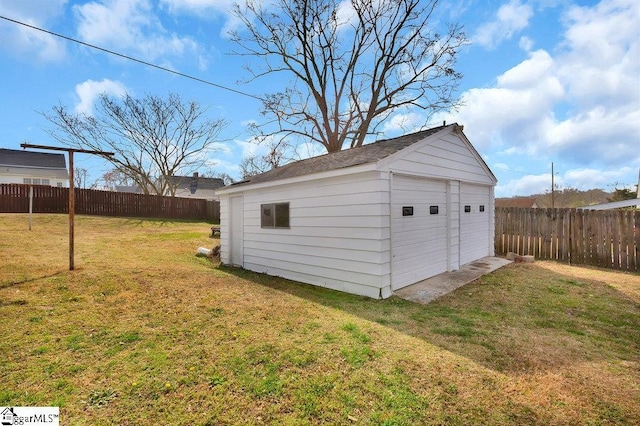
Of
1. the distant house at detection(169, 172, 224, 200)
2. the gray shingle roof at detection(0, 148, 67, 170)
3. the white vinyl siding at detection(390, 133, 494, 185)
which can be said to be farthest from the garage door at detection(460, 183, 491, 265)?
the gray shingle roof at detection(0, 148, 67, 170)

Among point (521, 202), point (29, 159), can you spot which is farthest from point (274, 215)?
point (521, 202)

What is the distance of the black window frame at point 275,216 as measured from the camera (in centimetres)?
717

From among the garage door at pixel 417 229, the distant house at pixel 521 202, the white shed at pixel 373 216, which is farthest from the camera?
the distant house at pixel 521 202

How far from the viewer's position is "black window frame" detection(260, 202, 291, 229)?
717cm

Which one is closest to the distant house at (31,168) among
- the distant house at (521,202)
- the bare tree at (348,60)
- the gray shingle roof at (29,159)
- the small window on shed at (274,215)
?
the gray shingle roof at (29,159)

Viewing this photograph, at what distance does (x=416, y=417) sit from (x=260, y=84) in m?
17.2

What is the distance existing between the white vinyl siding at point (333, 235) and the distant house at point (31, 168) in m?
33.7

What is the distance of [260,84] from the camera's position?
16250 mm

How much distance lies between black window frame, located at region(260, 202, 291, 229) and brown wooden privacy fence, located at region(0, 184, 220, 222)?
54.4ft

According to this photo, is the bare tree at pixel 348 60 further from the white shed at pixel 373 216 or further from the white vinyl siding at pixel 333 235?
the white vinyl siding at pixel 333 235

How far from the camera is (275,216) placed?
295 inches

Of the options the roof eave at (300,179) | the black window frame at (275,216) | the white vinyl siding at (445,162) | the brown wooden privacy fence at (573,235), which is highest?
the white vinyl siding at (445,162)

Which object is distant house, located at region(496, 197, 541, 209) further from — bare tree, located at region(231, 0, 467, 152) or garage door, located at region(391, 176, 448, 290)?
garage door, located at region(391, 176, 448, 290)

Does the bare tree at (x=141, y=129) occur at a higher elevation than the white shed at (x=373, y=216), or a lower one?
higher
